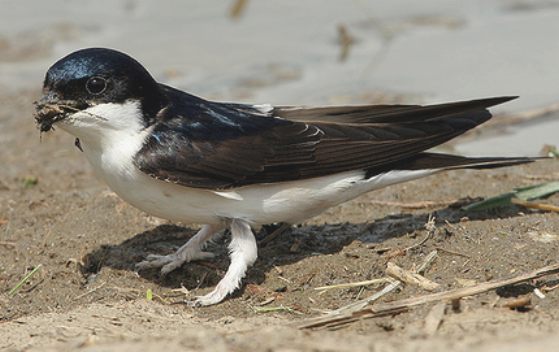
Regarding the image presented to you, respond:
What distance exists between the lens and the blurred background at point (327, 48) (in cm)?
805

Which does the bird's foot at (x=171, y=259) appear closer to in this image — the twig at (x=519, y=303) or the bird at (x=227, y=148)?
the bird at (x=227, y=148)

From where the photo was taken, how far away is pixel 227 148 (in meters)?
5.13

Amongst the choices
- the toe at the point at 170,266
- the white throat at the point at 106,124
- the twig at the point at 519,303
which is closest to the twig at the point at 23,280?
the toe at the point at 170,266

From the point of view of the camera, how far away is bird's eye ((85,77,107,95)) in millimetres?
4805

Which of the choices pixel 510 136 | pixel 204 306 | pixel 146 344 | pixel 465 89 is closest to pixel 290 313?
pixel 204 306

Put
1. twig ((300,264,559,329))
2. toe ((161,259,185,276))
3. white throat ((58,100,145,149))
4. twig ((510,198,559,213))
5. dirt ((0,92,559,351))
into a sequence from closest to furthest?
dirt ((0,92,559,351)) < twig ((300,264,559,329)) < white throat ((58,100,145,149)) < toe ((161,259,185,276)) < twig ((510,198,559,213))

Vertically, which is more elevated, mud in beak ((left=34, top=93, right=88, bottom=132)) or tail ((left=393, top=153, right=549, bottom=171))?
mud in beak ((left=34, top=93, right=88, bottom=132))

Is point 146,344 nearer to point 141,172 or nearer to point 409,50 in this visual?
point 141,172

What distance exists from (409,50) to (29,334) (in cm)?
539

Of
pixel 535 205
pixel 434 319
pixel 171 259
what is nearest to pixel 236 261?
pixel 171 259

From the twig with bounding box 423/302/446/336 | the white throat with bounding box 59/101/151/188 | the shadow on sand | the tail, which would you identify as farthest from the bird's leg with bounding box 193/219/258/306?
the twig with bounding box 423/302/446/336

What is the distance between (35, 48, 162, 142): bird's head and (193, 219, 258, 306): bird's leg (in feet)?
2.16

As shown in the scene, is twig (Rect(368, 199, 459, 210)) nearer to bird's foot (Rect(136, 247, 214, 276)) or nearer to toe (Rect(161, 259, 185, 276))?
bird's foot (Rect(136, 247, 214, 276))

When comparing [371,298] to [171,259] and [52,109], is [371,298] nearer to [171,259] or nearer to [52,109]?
[171,259]
